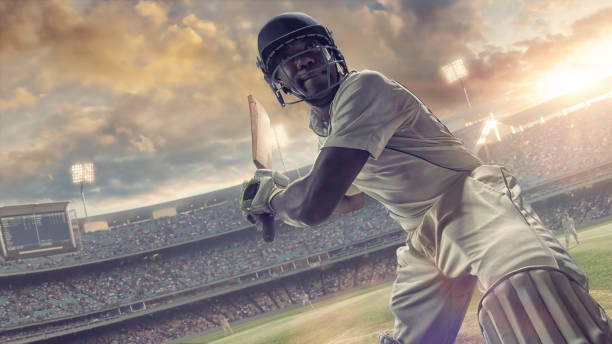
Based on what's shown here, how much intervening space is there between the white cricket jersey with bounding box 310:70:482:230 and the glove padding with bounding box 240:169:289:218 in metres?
0.53

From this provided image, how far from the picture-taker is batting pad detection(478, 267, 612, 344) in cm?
131

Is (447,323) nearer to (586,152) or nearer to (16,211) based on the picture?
(586,152)

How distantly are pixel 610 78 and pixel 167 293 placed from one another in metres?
47.3

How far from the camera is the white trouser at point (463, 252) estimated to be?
4.96 ft

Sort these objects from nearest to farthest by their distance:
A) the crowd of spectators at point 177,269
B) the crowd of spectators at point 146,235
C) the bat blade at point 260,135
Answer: the bat blade at point 260,135, the crowd of spectators at point 177,269, the crowd of spectators at point 146,235

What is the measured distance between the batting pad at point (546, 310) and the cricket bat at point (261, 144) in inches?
52.1

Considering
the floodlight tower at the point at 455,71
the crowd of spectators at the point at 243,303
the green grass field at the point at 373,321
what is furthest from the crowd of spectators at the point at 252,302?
the floodlight tower at the point at 455,71

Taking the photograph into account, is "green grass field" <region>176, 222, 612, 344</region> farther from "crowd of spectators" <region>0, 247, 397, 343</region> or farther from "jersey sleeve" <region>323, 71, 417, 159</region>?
"crowd of spectators" <region>0, 247, 397, 343</region>

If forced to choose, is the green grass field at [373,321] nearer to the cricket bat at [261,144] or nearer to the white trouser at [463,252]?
the white trouser at [463,252]

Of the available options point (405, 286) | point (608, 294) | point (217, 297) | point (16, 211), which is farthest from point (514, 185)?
point (16, 211)

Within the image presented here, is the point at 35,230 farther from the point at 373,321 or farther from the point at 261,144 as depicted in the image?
the point at 261,144

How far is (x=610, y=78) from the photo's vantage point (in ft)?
130

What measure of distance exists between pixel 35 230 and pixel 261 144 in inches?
1344

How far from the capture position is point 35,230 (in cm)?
2944
